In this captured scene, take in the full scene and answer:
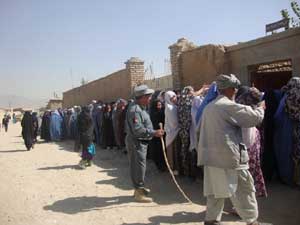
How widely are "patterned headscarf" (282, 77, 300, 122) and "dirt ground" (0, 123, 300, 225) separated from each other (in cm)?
122

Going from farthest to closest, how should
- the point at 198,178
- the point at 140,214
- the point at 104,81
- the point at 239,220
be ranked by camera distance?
the point at 104,81 → the point at 198,178 → the point at 140,214 → the point at 239,220

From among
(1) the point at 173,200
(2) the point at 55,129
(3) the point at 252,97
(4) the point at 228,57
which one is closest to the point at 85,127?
(4) the point at 228,57

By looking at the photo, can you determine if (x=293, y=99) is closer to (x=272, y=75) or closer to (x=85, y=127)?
(x=272, y=75)

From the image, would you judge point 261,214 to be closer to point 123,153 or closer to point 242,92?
point 242,92

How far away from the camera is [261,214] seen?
5.00 meters

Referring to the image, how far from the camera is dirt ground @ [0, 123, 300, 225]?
5.08 meters

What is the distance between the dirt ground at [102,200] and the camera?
5078 mm

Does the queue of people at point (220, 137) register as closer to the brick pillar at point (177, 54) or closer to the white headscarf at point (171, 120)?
the white headscarf at point (171, 120)

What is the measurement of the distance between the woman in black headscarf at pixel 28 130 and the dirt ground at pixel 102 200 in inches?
198

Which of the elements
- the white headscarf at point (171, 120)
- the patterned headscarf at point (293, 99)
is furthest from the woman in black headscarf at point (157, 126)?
the patterned headscarf at point (293, 99)

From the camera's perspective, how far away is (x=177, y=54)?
10617 mm

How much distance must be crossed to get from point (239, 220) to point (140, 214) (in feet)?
4.53

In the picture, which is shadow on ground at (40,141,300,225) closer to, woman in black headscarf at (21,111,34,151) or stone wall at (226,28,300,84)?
stone wall at (226,28,300,84)

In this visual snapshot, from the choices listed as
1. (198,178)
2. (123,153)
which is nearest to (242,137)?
(198,178)
